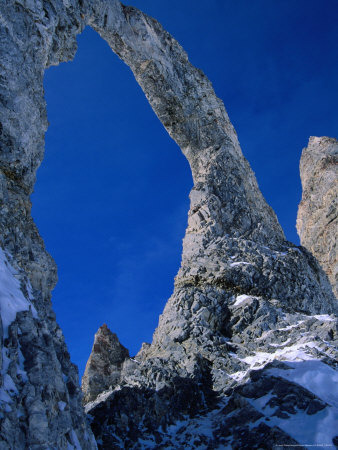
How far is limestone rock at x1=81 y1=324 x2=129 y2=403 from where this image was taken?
32219 mm

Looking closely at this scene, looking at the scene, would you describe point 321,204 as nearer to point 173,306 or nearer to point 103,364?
point 173,306

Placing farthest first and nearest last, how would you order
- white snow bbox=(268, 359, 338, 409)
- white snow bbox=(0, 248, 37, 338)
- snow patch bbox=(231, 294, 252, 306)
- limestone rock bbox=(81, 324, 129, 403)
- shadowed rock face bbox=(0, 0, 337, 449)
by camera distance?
limestone rock bbox=(81, 324, 129, 403) < snow patch bbox=(231, 294, 252, 306) < white snow bbox=(268, 359, 338, 409) < shadowed rock face bbox=(0, 0, 337, 449) < white snow bbox=(0, 248, 37, 338)

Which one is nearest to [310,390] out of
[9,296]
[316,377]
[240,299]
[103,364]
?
[316,377]

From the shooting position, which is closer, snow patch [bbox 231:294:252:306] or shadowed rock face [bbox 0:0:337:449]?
shadowed rock face [bbox 0:0:337:449]

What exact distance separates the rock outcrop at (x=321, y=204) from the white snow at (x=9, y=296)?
45451mm

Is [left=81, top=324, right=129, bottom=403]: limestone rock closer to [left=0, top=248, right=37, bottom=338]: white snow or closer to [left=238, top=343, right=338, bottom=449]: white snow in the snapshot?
[left=238, top=343, right=338, bottom=449]: white snow

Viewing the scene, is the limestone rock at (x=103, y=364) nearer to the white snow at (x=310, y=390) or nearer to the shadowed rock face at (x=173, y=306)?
the shadowed rock face at (x=173, y=306)

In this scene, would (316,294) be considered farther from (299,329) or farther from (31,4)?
(31,4)

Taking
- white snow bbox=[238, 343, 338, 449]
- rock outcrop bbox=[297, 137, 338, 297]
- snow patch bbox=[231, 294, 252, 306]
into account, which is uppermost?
rock outcrop bbox=[297, 137, 338, 297]

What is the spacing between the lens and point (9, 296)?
12469 mm

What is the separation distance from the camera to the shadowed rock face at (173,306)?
1239cm

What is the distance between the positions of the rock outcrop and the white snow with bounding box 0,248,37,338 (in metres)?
45.5

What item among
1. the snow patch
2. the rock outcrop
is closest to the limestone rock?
the snow patch

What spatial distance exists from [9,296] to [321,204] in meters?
55.0
